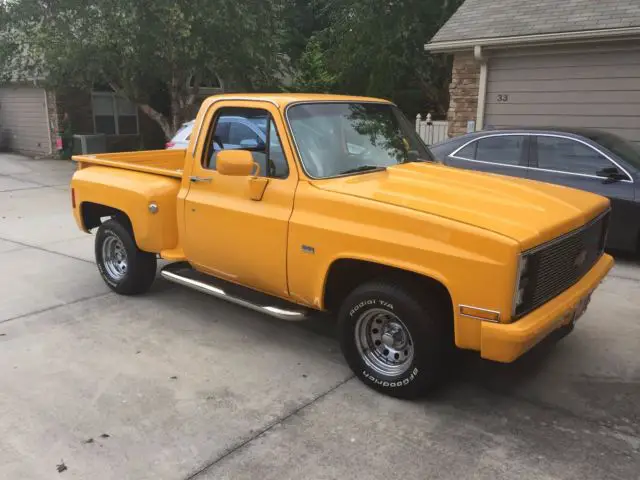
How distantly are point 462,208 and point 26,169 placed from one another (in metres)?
16.0

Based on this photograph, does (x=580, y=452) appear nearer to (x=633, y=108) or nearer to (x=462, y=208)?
(x=462, y=208)

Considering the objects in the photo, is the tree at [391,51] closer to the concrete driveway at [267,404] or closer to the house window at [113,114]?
the house window at [113,114]

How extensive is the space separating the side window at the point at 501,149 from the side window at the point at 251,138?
432 cm

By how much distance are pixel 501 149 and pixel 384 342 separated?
479 cm

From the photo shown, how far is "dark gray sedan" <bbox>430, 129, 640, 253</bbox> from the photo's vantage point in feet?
22.4

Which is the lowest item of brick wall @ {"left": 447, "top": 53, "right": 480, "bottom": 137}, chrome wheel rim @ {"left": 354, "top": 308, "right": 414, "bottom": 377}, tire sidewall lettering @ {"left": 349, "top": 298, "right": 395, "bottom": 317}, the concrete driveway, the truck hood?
the concrete driveway

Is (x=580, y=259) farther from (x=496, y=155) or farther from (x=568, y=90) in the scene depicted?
(x=568, y=90)

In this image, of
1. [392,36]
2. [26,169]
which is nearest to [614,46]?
[392,36]

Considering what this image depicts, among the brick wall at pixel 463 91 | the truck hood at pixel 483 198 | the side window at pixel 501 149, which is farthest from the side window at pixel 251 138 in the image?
the brick wall at pixel 463 91

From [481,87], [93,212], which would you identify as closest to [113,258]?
[93,212]

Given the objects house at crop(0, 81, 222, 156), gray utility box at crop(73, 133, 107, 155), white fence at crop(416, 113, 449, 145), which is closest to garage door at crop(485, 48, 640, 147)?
white fence at crop(416, 113, 449, 145)

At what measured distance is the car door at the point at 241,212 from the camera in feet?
13.6

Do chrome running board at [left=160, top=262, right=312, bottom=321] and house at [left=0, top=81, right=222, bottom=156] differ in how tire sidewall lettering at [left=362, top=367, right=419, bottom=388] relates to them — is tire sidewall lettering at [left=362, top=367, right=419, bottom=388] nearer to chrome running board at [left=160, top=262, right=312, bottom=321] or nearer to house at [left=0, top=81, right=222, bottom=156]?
chrome running board at [left=160, top=262, right=312, bottom=321]

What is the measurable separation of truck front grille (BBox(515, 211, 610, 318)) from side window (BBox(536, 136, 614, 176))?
128 inches
